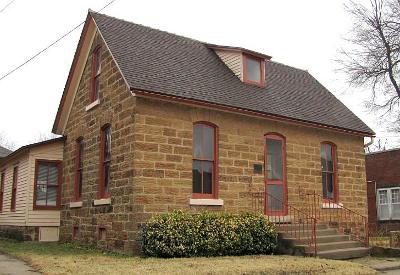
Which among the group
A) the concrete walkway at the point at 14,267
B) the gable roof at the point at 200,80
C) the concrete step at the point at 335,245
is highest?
the gable roof at the point at 200,80

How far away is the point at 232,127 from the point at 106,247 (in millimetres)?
5313

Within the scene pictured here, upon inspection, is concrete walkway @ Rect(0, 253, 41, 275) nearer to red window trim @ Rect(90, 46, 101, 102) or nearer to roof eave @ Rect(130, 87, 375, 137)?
roof eave @ Rect(130, 87, 375, 137)

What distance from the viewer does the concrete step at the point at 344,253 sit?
12984 mm

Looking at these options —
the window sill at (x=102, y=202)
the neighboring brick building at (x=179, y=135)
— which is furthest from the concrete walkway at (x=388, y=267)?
the window sill at (x=102, y=202)

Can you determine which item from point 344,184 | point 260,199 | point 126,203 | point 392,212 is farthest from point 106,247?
point 392,212

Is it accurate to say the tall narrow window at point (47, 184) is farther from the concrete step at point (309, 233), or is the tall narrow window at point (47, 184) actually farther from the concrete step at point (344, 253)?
the concrete step at point (344, 253)

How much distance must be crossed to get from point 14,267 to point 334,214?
1129 centimetres

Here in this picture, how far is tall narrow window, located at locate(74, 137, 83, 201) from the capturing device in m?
16.9

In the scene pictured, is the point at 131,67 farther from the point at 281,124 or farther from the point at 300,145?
the point at 300,145

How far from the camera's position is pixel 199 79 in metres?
15.5

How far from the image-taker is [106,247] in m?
13.9

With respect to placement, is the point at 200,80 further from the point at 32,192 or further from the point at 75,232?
the point at 32,192

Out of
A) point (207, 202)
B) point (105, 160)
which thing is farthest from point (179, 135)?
point (105, 160)

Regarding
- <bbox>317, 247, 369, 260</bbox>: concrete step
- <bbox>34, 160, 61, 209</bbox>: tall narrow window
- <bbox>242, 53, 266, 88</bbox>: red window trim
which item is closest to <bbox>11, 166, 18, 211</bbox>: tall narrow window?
<bbox>34, 160, 61, 209</bbox>: tall narrow window
